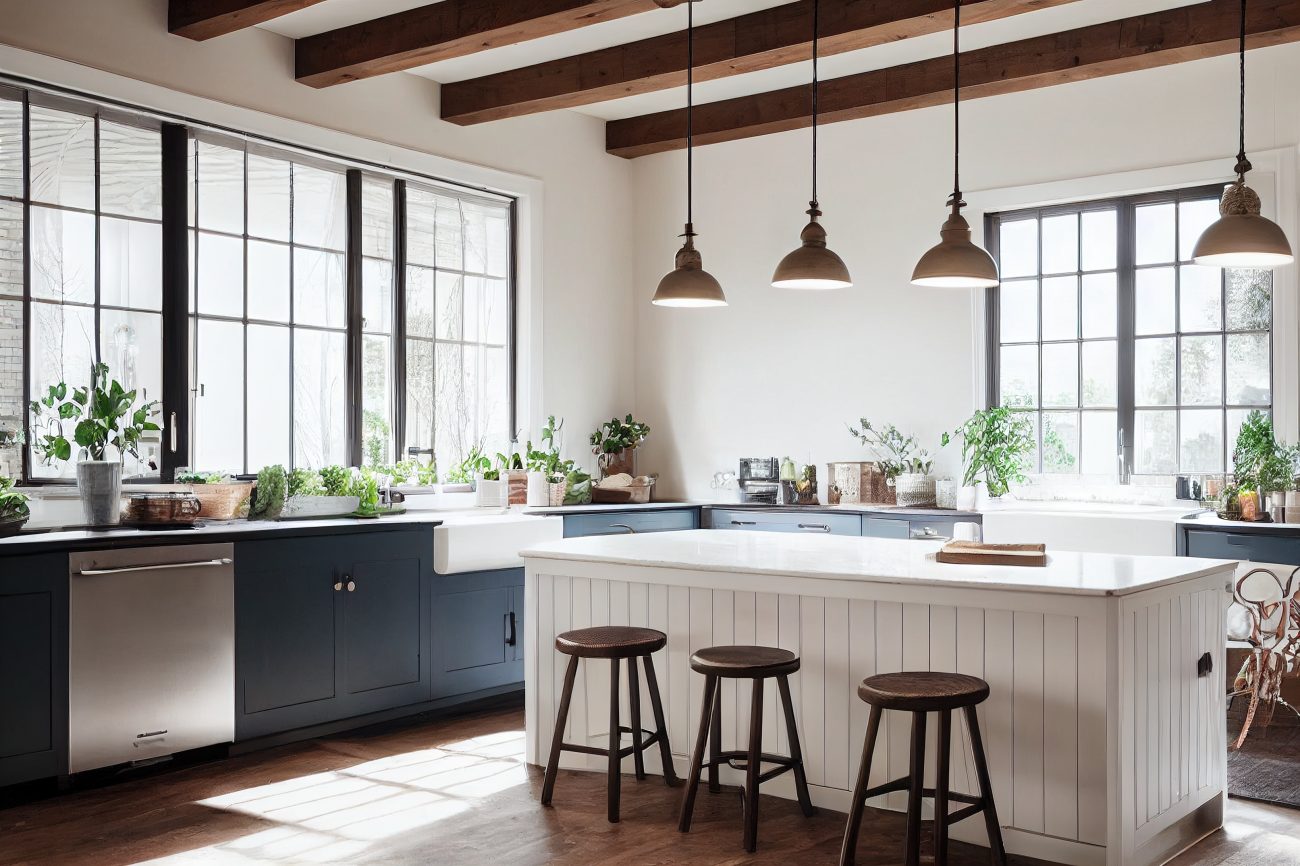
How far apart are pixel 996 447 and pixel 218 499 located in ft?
12.9

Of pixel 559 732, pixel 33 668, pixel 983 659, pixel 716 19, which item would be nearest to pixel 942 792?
pixel 983 659

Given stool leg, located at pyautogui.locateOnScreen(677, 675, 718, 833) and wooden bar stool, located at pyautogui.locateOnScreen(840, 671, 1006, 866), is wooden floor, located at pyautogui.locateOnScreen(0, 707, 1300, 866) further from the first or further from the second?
wooden bar stool, located at pyautogui.locateOnScreen(840, 671, 1006, 866)

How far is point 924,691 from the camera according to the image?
3260mm

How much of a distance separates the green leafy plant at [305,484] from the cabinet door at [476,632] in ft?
2.34

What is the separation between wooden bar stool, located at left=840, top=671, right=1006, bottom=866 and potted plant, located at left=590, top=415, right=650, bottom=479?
4081 mm

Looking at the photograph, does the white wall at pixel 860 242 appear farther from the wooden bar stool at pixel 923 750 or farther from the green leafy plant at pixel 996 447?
the wooden bar stool at pixel 923 750

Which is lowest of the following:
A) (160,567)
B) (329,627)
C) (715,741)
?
(715,741)

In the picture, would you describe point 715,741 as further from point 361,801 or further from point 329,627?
point 329,627

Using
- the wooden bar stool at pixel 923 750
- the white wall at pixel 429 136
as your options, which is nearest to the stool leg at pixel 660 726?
the wooden bar stool at pixel 923 750

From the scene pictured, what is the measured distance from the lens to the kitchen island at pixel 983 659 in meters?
3.37

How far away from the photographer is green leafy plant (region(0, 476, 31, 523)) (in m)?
4.28

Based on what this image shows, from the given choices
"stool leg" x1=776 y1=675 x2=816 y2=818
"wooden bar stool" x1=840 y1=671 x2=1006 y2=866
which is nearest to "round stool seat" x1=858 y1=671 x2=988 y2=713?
"wooden bar stool" x1=840 y1=671 x2=1006 y2=866

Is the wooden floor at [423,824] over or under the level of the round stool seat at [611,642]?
under

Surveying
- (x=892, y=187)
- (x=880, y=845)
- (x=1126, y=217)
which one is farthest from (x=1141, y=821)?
(x=892, y=187)
